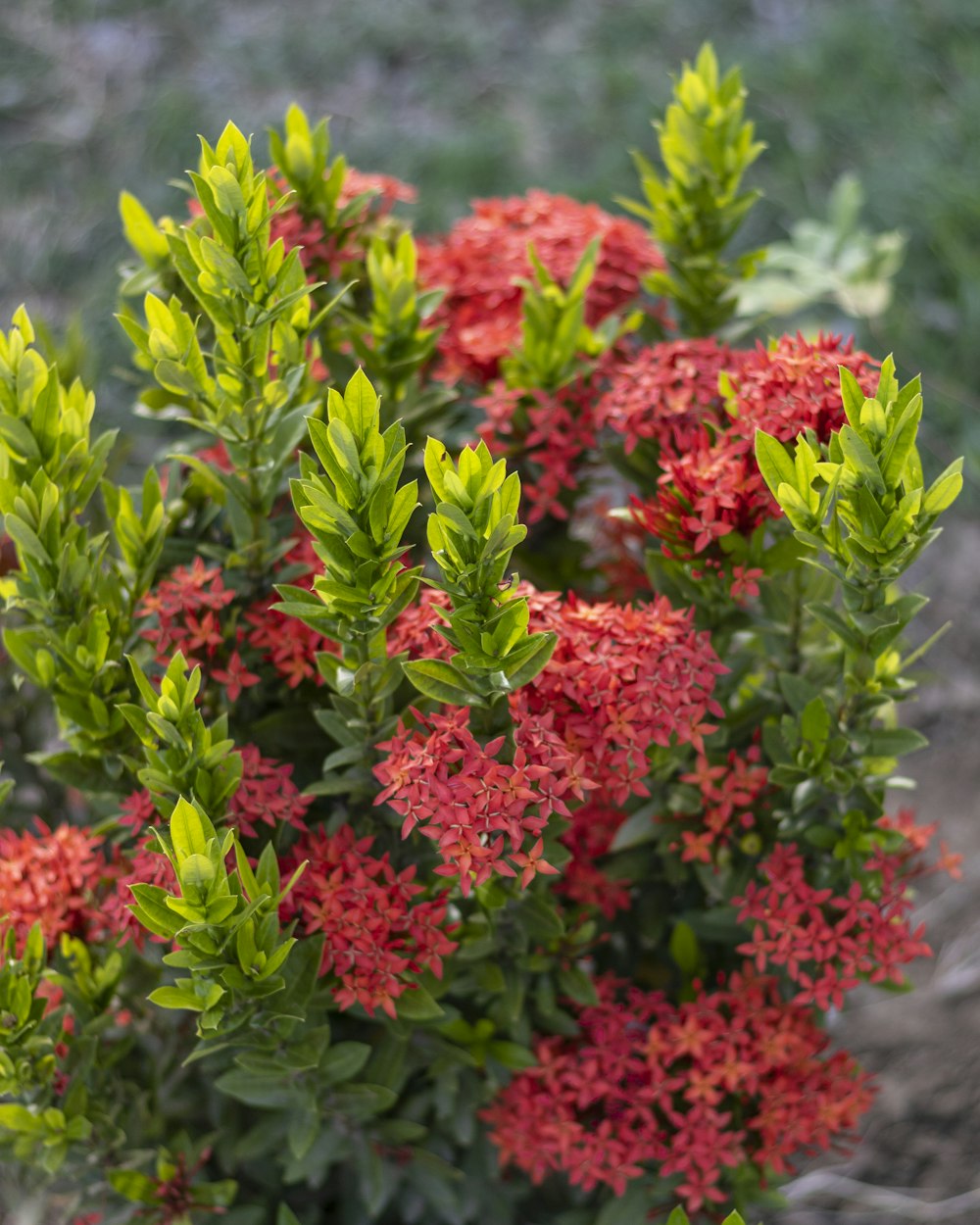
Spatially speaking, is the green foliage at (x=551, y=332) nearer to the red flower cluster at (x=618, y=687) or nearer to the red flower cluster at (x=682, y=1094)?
the red flower cluster at (x=618, y=687)

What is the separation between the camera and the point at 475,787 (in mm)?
1341

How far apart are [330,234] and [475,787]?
0.93 m

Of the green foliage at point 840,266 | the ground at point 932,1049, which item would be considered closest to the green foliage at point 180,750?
the ground at point 932,1049

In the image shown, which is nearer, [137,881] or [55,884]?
[137,881]

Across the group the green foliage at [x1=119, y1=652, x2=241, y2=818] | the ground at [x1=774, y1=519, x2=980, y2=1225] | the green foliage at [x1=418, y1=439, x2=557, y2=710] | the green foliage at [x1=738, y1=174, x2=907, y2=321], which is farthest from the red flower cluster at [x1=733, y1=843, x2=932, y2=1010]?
the green foliage at [x1=738, y1=174, x2=907, y2=321]

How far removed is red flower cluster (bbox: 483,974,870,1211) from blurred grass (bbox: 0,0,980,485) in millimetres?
2304

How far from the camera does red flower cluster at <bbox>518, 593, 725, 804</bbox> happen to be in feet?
4.80

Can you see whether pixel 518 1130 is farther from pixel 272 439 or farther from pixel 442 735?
pixel 272 439

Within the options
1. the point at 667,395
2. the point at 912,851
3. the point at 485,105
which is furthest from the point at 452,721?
the point at 485,105

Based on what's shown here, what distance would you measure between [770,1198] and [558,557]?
98 centimetres

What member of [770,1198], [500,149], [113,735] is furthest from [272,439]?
[500,149]

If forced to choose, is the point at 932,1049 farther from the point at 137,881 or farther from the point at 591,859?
the point at 137,881

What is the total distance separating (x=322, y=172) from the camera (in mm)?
1837

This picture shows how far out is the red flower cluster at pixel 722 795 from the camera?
1675 mm
